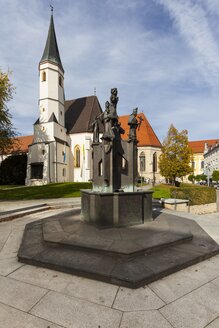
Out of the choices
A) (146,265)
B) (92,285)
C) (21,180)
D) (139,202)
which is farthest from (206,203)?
(21,180)

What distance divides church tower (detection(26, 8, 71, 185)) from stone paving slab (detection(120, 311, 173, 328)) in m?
30.4

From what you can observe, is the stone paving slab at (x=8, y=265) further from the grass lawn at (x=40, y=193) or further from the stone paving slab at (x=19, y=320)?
the grass lawn at (x=40, y=193)

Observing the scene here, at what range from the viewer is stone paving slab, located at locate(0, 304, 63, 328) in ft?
7.50

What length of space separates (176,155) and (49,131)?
806 inches

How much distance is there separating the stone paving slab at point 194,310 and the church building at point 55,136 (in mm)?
27862

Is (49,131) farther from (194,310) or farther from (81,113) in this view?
(194,310)

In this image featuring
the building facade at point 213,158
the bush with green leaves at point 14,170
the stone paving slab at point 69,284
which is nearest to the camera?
the stone paving slab at point 69,284

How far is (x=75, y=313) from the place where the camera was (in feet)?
8.16

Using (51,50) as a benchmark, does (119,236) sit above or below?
below

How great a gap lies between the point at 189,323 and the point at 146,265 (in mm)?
1255

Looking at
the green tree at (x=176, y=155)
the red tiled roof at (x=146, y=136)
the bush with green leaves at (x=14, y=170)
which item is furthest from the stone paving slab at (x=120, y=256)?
the red tiled roof at (x=146, y=136)

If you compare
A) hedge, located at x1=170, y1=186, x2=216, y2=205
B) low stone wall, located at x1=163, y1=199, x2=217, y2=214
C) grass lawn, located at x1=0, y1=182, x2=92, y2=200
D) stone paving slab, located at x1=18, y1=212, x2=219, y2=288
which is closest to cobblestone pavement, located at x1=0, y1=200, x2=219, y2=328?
stone paving slab, located at x1=18, y1=212, x2=219, y2=288

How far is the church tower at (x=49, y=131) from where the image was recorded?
32.3 m

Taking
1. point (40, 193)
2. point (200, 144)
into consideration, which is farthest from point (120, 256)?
point (200, 144)
